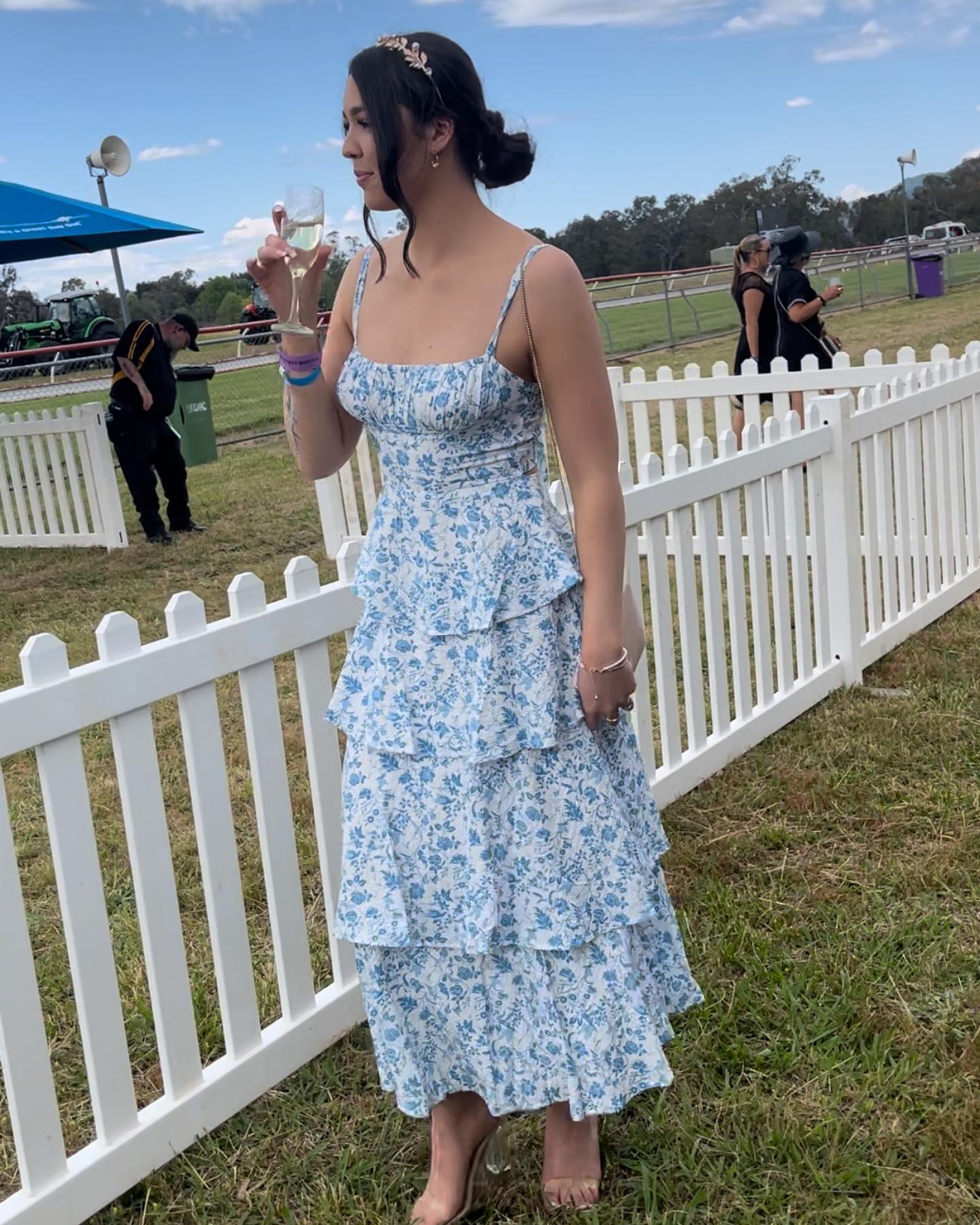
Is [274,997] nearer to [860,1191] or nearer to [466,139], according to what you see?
[860,1191]

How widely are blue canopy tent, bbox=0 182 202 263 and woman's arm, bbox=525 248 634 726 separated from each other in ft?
22.2

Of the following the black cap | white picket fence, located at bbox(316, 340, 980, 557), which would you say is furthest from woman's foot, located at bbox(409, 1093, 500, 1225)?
the black cap

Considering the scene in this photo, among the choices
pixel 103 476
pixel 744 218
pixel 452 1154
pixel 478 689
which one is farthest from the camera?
pixel 744 218

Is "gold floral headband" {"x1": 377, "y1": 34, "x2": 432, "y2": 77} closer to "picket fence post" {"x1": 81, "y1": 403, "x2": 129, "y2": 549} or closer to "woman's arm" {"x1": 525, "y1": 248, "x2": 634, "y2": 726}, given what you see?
"woman's arm" {"x1": 525, "y1": 248, "x2": 634, "y2": 726}

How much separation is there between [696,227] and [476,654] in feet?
176

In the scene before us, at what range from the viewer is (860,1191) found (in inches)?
88.1

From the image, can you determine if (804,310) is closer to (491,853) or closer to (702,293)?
(491,853)

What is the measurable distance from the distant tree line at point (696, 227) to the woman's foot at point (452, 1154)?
1227 cm

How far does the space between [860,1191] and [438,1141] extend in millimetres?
731

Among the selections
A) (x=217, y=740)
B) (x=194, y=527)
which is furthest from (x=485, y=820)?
(x=194, y=527)

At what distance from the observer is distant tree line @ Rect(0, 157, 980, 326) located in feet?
68.2

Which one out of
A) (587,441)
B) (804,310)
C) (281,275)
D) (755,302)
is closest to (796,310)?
(804,310)

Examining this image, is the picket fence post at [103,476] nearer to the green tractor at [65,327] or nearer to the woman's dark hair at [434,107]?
the woman's dark hair at [434,107]

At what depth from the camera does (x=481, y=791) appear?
6.67ft
